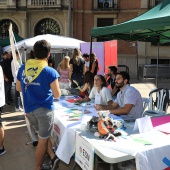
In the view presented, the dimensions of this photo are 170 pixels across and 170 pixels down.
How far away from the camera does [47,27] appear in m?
21.0

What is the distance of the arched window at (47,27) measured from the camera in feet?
68.2

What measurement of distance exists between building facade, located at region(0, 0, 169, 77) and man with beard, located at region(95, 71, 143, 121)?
15635 mm

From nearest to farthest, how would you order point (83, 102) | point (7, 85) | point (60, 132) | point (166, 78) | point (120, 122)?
point (120, 122)
point (60, 132)
point (83, 102)
point (7, 85)
point (166, 78)

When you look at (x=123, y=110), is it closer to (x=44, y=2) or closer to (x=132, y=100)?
(x=132, y=100)

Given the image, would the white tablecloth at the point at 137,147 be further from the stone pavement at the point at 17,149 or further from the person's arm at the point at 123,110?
the person's arm at the point at 123,110

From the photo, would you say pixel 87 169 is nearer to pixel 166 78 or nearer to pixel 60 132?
pixel 60 132

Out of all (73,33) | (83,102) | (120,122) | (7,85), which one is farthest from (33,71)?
(73,33)

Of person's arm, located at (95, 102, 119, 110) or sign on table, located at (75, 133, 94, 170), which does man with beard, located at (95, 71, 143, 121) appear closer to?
person's arm, located at (95, 102, 119, 110)

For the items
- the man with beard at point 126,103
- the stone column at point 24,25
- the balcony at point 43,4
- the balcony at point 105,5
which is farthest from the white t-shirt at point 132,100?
the stone column at point 24,25

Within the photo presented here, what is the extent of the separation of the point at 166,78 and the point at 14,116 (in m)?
11.9

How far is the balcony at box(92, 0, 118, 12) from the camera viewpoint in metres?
19.7

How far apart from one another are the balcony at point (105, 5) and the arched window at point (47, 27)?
353cm

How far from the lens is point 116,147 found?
231 centimetres

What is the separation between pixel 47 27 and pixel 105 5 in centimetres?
522
